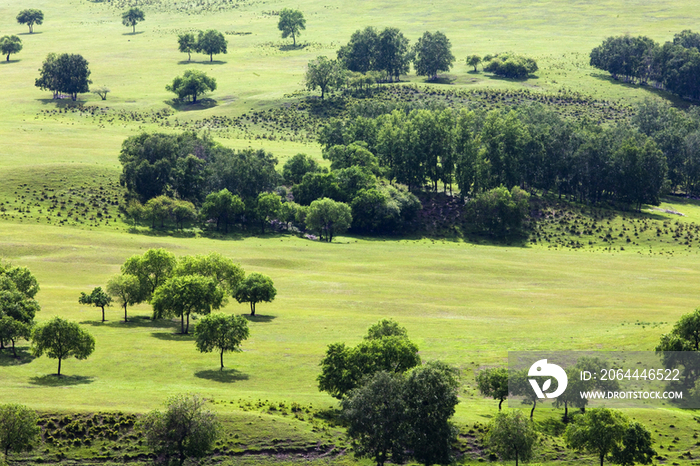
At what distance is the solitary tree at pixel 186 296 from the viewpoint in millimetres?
102000

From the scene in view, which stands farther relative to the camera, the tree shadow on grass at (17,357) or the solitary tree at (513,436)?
the tree shadow on grass at (17,357)

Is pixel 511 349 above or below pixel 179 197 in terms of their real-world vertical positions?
below

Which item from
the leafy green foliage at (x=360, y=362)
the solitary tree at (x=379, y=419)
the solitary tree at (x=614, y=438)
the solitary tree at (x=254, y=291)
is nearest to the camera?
the solitary tree at (x=614, y=438)

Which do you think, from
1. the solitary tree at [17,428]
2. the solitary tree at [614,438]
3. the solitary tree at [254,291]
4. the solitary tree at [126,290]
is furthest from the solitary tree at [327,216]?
the solitary tree at [17,428]

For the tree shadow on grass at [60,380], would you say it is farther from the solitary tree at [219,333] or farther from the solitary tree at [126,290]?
the solitary tree at [126,290]

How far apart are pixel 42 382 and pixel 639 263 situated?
113m

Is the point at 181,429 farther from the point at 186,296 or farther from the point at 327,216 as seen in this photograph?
the point at 327,216

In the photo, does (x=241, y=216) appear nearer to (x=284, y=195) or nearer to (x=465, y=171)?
(x=284, y=195)

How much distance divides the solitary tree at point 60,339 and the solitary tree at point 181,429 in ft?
60.4

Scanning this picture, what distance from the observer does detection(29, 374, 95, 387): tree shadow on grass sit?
79.7m

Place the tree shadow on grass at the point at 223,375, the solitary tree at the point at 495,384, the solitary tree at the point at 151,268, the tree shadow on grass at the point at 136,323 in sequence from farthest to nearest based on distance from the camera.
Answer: the solitary tree at the point at 151,268 < the tree shadow on grass at the point at 136,323 < the tree shadow on grass at the point at 223,375 < the solitary tree at the point at 495,384

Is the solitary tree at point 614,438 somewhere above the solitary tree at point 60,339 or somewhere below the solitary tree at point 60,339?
below

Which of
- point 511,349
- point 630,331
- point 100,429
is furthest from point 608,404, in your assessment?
point 100,429

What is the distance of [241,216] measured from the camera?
17175cm
